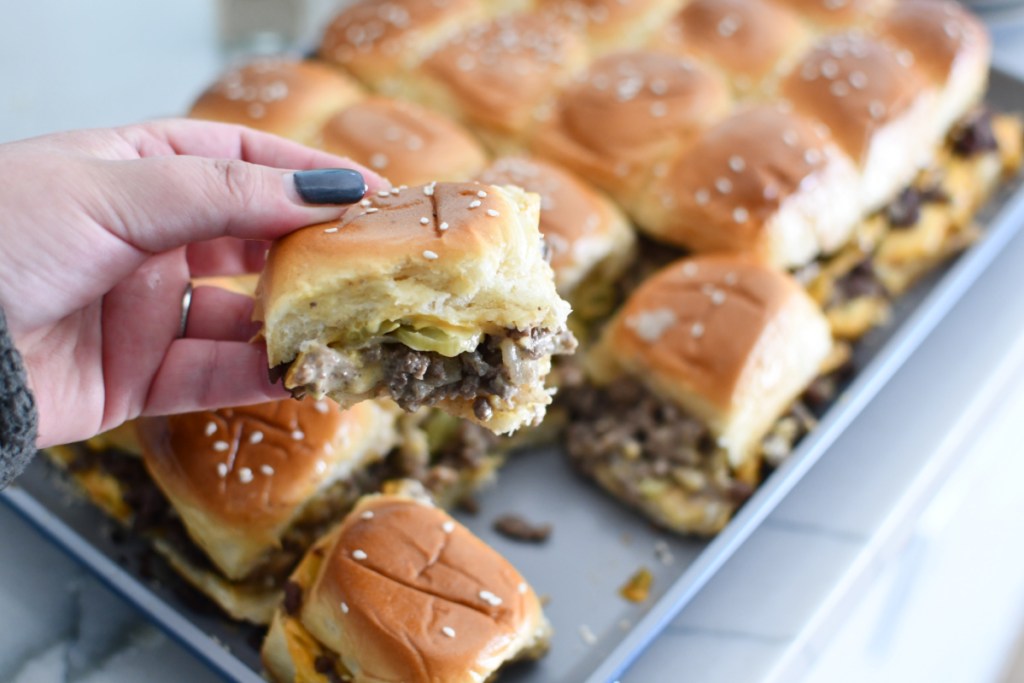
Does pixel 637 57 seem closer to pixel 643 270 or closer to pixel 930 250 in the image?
pixel 643 270

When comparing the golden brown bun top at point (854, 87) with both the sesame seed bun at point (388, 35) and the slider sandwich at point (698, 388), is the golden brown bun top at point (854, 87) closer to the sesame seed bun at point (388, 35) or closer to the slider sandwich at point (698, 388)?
the slider sandwich at point (698, 388)

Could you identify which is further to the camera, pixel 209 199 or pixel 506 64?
pixel 506 64

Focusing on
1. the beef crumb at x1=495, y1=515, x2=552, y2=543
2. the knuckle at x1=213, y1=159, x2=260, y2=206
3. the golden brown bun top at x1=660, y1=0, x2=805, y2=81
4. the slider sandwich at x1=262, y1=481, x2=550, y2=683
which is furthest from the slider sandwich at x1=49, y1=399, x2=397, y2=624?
the golden brown bun top at x1=660, y1=0, x2=805, y2=81

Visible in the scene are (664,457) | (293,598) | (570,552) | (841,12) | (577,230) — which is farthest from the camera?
(841,12)

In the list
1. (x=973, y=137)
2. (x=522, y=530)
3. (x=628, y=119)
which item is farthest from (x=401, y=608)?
(x=973, y=137)

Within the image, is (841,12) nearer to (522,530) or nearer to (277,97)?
(277,97)

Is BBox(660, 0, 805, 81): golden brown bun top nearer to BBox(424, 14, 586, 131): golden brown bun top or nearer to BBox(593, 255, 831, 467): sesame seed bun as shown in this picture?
BBox(424, 14, 586, 131): golden brown bun top
